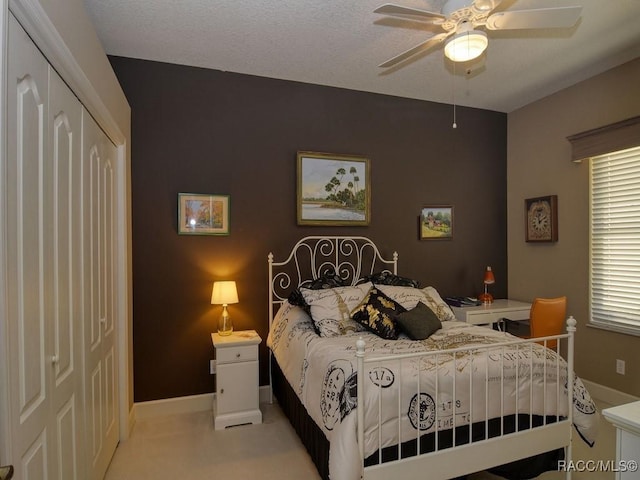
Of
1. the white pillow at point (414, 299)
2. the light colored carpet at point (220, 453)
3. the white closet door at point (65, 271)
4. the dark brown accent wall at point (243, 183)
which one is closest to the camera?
the white closet door at point (65, 271)

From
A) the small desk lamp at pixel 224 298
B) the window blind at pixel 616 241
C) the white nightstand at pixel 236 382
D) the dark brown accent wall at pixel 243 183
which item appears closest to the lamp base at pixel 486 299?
the dark brown accent wall at pixel 243 183

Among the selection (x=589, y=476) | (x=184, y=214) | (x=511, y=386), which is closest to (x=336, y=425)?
(x=511, y=386)

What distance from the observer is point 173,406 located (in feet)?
10.0

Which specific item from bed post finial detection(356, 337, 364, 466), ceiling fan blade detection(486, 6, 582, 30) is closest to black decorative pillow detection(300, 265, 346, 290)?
bed post finial detection(356, 337, 364, 466)

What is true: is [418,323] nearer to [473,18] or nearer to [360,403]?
[360,403]

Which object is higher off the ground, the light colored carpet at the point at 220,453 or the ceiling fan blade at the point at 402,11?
the ceiling fan blade at the point at 402,11

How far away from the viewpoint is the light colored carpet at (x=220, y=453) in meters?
2.22

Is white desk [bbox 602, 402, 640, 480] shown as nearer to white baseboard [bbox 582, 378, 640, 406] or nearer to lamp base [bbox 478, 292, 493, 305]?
white baseboard [bbox 582, 378, 640, 406]

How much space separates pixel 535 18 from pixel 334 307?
2.09 meters

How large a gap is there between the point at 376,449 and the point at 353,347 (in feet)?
2.00

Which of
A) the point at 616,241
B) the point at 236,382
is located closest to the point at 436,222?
the point at 616,241

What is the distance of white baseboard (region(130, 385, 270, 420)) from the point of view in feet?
9.73

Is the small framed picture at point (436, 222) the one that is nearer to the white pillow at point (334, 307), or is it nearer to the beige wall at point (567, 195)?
the beige wall at point (567, 195)

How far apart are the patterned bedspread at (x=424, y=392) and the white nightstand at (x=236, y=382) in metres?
0.68
